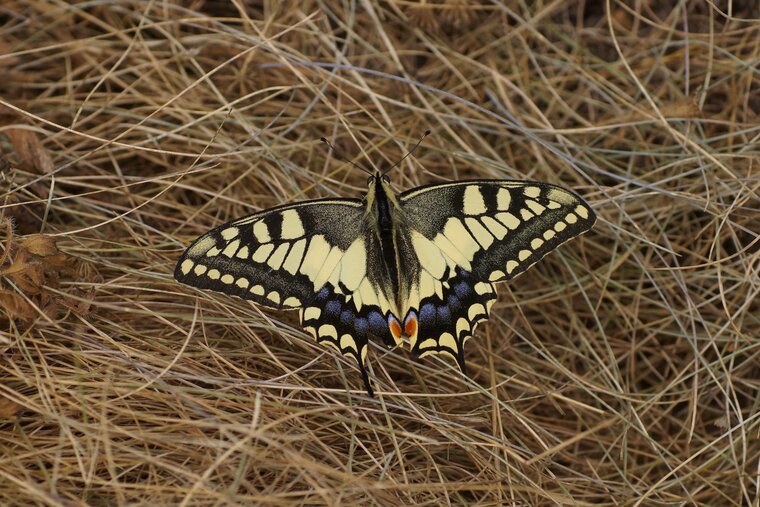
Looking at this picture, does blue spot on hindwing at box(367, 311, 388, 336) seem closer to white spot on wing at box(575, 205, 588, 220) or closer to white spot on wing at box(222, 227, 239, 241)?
white spot on wing at box(222, 227, 239, 241)

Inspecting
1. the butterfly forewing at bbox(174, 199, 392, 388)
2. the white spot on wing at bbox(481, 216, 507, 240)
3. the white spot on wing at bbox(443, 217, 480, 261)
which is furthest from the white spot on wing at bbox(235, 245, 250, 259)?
the white spot on wing at bbox(481, 216, 507, 240)

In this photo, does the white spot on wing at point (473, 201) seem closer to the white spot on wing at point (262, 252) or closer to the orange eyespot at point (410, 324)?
the orange eyespot at point (410, 324)

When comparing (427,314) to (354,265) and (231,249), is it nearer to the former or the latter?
(354,265)

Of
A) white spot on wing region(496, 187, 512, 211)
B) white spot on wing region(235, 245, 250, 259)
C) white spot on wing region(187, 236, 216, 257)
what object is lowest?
white spot on wing region(496, 187, 512, 211)

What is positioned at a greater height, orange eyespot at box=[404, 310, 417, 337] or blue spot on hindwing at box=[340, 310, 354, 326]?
blue spot on hindwing at box=[340, 310, 354, 326]

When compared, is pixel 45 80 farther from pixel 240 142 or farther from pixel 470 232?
pixel 470 232

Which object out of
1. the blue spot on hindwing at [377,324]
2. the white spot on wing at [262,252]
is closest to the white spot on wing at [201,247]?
the white spot on wing at [262,252]

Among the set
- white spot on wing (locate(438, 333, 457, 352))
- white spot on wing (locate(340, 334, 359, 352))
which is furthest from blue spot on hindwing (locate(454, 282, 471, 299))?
white spot on wing (locate(340, 334, 359, 352))
